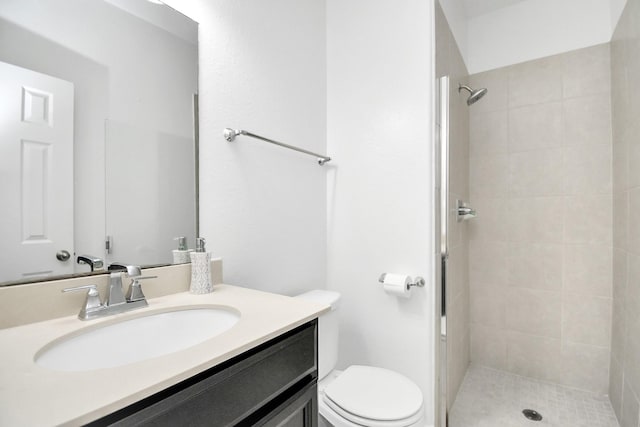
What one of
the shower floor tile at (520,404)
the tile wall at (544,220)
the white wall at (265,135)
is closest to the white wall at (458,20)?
the tile wall at (544,220)

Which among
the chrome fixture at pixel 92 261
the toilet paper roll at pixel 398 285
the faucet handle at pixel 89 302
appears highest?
the chrome fixture at pixel 92 261

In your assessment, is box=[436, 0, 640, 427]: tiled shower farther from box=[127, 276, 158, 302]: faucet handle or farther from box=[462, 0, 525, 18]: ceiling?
box=[127, 276, 158, 302]: faucet handle

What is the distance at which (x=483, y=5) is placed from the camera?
87.7 inches

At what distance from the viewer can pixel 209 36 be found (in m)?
1.18

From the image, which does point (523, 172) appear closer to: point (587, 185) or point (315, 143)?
point (587, 185)

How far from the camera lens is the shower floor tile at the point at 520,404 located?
5.65 ft

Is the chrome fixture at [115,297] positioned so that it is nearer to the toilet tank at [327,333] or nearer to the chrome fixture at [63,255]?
the chrome fixture at [63,255]

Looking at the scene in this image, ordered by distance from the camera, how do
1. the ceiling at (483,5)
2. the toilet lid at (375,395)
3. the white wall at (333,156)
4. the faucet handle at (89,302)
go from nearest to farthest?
the faucet handle at (89,302)
the toilet lid at (375,395)
the white wall at (333,156)
the ceiling at (483,5)

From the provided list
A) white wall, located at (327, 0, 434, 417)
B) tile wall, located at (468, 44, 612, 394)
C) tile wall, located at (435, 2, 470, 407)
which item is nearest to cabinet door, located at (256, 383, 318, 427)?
white wall, located at (327, 0, 434, 417)

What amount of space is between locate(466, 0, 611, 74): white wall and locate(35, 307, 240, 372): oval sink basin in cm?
253

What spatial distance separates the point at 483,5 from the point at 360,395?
2.62 m

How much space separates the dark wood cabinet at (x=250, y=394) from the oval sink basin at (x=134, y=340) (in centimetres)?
19

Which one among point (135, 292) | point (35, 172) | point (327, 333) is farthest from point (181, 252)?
point (327, 333)

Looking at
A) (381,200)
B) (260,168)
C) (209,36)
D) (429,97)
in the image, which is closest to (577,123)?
(429,97)
